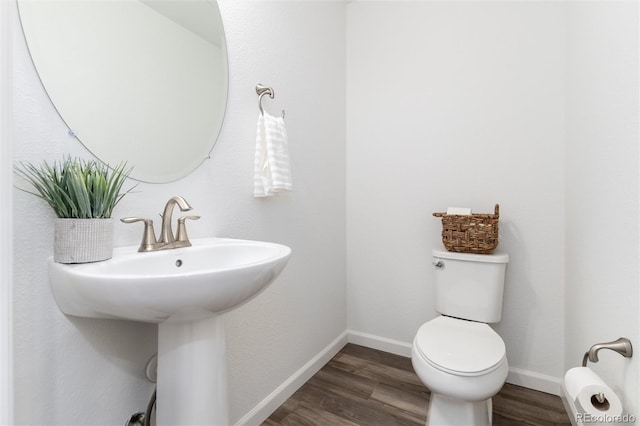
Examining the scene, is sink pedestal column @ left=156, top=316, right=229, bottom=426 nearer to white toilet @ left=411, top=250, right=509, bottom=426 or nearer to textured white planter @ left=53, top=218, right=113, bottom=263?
textured white planter @ left=53, top=218, right=113, bottom=263

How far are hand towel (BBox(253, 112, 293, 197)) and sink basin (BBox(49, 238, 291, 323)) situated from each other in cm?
51

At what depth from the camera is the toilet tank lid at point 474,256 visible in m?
1.50

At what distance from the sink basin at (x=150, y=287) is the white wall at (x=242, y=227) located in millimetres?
115

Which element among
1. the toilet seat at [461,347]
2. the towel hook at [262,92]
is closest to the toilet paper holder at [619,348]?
the toilet seat at [461,347]

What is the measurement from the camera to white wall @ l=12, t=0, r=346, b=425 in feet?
2.37

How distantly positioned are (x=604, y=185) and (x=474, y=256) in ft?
2.16

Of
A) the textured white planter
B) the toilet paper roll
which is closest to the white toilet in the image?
the toilet paper roll

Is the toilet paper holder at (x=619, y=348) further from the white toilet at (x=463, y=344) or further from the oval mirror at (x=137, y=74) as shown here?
Answer: the oval mirror at (x=137, y=74)

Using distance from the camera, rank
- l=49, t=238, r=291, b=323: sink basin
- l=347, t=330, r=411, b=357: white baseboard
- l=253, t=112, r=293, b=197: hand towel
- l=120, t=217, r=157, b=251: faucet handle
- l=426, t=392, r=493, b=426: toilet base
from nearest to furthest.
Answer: l=49, t=238, r=291, b=323: sink basin < l=120, t=217, r=157, b=251: faucet handle < l=426, t=392, r=493, b=426: toilet base < l=253, t=112, r=293, b=197: hand towel < l=347, t=330, r=411, b=357: white baseboard

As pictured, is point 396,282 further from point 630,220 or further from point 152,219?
point 152,219

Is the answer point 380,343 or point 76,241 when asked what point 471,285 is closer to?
point 380,343

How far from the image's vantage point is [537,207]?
5.18 ft

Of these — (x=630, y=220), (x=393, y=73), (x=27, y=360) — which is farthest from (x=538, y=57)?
(x=27, y=360)

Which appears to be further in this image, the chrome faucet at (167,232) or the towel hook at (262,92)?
the towel hook at (262,92)
